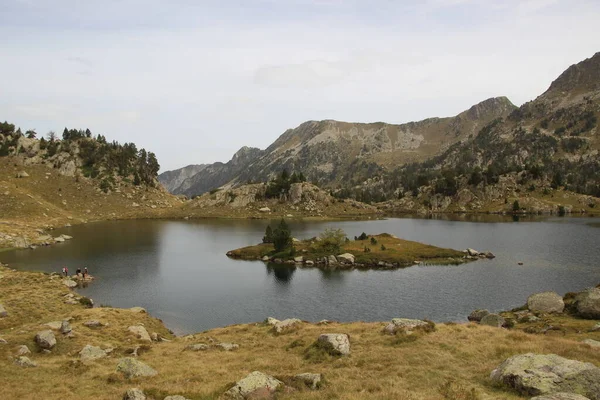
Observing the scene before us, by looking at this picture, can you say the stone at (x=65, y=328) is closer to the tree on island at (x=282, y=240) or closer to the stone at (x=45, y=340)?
the stone at (x=45, y=340)

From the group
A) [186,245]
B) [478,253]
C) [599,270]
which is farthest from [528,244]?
[186,245]

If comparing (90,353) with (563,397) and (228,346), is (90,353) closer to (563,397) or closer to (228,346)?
(228,346)


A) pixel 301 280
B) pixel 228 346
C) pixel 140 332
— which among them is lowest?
pixel 301 280

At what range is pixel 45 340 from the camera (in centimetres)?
3966

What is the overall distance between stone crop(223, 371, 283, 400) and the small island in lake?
75.5m

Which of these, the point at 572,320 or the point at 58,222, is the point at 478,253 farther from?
the point at 58,222

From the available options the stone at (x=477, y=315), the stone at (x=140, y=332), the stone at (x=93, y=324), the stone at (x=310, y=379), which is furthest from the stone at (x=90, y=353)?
the stone at (x=477, y=315)

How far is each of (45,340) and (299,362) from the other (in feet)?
83.4

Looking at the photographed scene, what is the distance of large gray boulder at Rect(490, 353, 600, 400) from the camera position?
21.3 m

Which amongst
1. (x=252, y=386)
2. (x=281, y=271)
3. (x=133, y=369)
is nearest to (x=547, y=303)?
(x=252, y=386)

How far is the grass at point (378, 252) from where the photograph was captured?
101875 mm

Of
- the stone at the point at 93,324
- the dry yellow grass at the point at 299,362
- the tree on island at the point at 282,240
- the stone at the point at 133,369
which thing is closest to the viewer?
the dry yellow grass at the point at 299,362

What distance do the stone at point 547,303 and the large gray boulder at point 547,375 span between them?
33762 millimetres

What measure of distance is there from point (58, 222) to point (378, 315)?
156 metres
